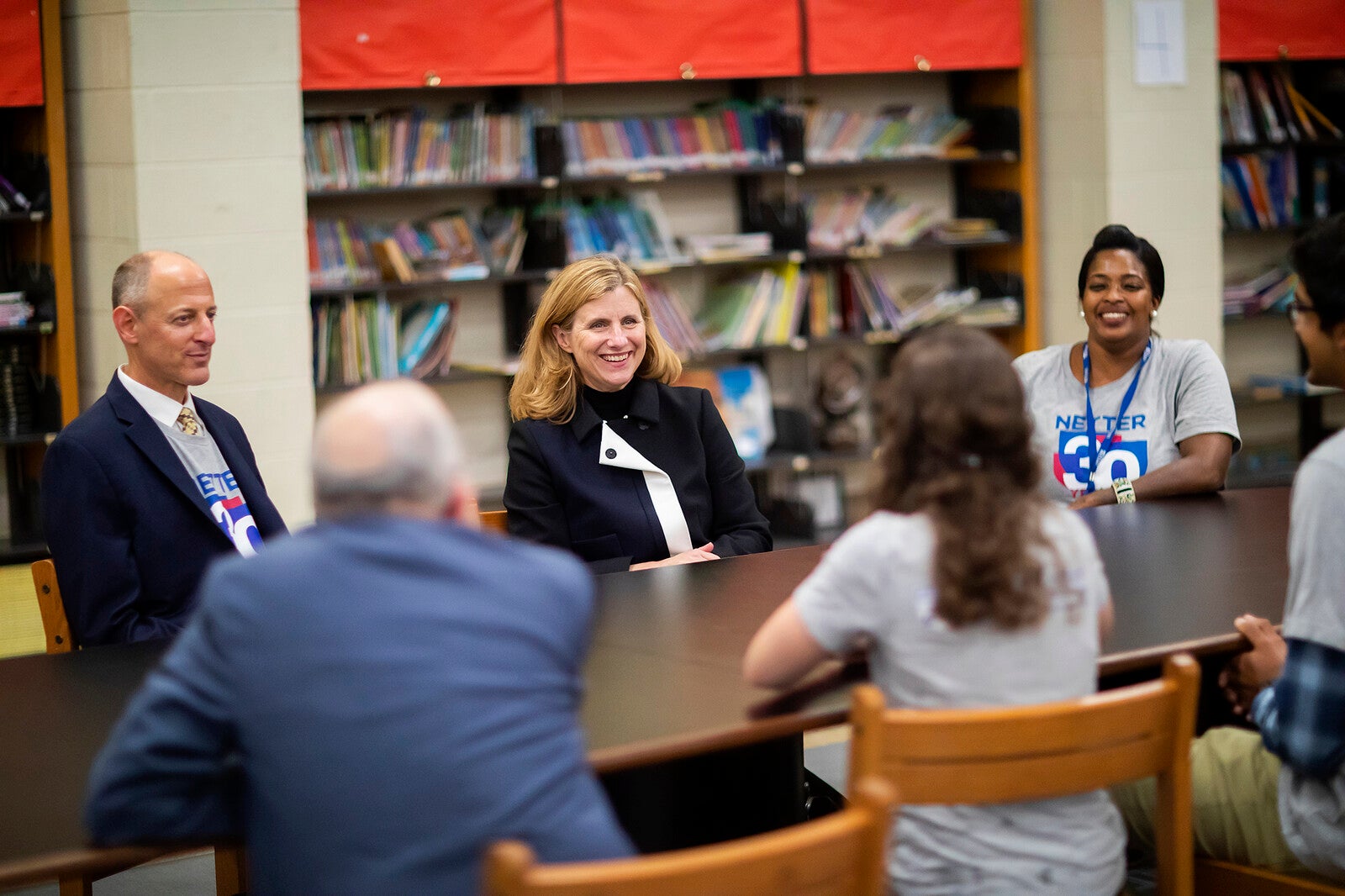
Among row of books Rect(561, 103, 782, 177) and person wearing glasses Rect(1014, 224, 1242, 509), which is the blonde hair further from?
row of books Rect(561, 103, 782, 177)

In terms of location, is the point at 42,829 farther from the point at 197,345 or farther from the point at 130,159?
the point at 130,159

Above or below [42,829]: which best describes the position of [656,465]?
above

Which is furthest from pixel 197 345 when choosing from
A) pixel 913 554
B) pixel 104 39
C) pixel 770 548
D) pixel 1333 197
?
pixel 1333 197

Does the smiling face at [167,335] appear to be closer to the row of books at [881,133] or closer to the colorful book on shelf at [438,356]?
the colorful book on shelf at [438,356]

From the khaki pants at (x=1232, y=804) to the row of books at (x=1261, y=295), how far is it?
179 inches

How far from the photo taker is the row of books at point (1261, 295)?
6.38 metres

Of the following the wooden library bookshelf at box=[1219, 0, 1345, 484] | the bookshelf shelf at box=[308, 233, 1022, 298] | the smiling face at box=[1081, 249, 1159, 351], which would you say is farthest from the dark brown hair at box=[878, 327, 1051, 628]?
the wooden library bookshelf at box=[1219, 0, 1345, 484]

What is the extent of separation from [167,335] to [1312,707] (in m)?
2.13

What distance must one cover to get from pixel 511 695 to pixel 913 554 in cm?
54

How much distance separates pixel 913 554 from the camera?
1701mm

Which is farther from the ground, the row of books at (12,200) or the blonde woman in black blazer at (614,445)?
the row of books at (12,200)

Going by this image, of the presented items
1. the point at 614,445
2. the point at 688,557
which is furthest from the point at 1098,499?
the point at 614,445

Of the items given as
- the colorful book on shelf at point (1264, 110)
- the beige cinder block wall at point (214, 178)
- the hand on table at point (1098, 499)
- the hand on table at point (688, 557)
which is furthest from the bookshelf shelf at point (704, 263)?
the hand on table at point (1098, 499)

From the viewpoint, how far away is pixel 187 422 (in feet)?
9.47
